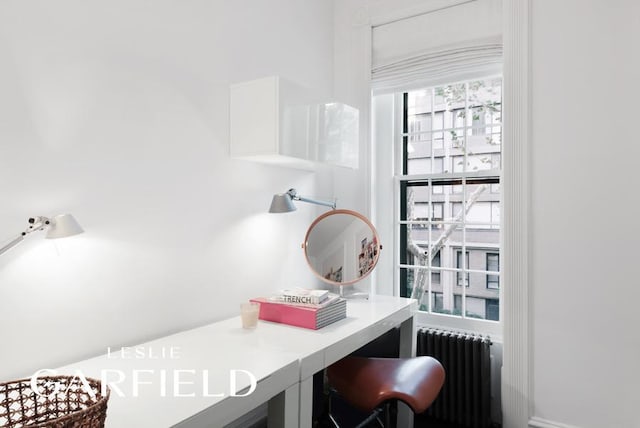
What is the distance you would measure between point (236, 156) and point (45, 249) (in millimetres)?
904

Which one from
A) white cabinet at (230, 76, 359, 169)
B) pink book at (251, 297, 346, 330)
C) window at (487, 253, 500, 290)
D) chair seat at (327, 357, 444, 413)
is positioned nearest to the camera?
chair seat at (327, 357, 444, 413)

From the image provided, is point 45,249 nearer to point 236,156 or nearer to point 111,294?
point 111,294

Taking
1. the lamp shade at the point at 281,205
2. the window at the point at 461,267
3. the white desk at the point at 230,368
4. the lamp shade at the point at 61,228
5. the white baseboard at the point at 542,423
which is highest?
the lamp shade at the point at 281,205

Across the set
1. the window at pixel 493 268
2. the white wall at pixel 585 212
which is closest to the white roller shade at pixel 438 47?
the white wall at pixel 585 212

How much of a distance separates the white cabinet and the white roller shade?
0.69 metres

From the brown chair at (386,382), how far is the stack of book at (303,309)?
233 mm

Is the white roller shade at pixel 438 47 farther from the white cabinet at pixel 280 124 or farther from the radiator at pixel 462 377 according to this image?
the radiator at pixel 462 377

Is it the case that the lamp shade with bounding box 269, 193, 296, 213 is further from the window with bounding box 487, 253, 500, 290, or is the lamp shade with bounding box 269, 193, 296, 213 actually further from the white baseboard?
the white baseboard

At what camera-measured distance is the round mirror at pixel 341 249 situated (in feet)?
7.79

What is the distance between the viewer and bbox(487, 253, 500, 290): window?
2514 millimetres

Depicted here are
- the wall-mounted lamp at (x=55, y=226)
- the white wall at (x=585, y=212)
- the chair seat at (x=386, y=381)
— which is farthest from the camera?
the white wall at (x=585, y=212)

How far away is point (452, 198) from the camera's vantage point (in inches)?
105

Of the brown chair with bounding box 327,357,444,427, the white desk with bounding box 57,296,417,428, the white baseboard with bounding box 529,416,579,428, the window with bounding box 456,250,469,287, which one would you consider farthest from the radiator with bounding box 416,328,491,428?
the white desk with bounding box 57,296,417,428

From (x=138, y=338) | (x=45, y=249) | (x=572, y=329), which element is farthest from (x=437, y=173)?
(x=45, y=249)
